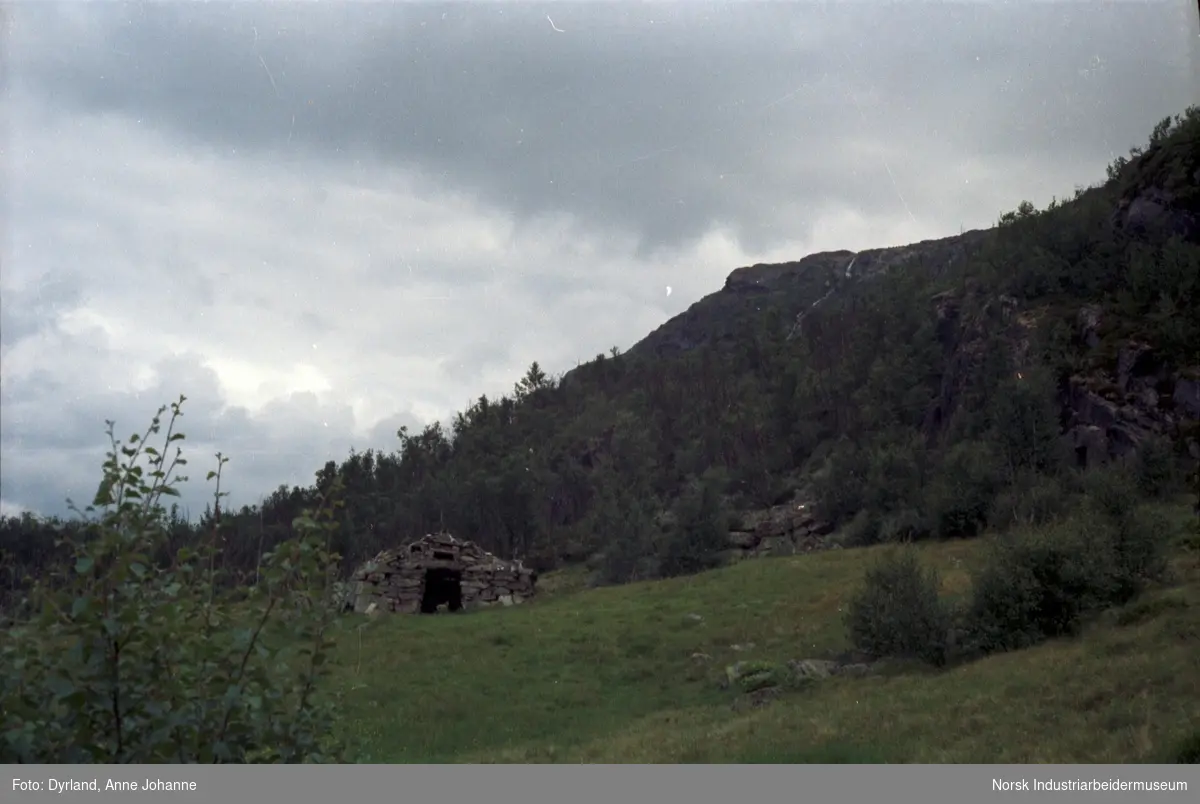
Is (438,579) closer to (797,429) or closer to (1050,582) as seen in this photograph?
(1050,582)

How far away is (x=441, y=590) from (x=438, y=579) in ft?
2.06

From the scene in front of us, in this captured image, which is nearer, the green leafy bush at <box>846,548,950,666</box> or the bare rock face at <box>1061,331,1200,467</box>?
the green leafy bush at <box>846,548,950,666</box>

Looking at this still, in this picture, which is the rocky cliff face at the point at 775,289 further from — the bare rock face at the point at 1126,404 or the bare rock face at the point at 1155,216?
the bare rock face at the point at 1126,404

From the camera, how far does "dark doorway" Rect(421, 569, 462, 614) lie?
35875 millimetres

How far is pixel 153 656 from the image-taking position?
483 centimetres

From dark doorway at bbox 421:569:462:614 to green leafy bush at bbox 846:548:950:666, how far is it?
19360 millimetres

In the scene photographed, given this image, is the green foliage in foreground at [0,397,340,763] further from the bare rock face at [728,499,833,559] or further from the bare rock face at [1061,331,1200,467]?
the bare rock face at [728,499,833,559]

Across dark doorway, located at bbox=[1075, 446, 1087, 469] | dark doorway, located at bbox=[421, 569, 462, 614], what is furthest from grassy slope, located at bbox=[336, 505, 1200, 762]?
dark doorway, located at bbox=[1075, 446, 1087, 469]

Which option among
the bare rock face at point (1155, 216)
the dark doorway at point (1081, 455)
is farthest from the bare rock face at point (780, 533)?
the bare rock face at point (1155, 216)

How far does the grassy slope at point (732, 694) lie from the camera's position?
11.6 meters

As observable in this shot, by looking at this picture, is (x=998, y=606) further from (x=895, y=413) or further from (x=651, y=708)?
(x=895, y=413)

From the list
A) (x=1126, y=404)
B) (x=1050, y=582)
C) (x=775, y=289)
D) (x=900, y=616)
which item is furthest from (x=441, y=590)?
(x=775, y=289)
